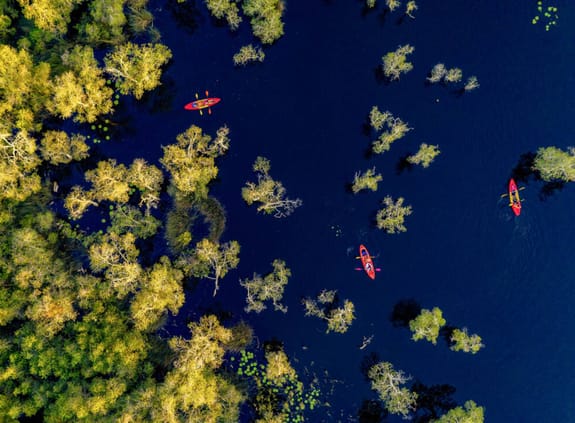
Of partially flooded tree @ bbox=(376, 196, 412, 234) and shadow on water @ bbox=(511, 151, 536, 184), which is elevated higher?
shadow on water @ bbox=(511, 151, 536, 184)

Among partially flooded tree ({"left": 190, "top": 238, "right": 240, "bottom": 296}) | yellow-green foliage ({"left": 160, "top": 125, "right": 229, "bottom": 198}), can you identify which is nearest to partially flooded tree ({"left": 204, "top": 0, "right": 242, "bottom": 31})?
yellow-green foliage ({"left": 160, "top": 125, "right": 229, "bottom": 198})

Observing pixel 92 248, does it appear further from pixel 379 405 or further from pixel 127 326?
pixel 379 405

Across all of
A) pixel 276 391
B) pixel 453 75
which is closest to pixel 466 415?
pixel 276 391

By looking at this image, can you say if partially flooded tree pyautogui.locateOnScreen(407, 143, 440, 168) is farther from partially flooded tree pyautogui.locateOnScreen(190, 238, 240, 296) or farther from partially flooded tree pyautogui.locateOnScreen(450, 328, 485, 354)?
partially flooded tree pyautogui.locateOnScreen(190, 238, 240, 296)

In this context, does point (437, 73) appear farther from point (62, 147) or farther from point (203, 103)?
point (62, 147)

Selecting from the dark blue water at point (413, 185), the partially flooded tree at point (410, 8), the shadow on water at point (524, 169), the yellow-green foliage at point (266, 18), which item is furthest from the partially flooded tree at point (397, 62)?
the shadow on water at point (524, 169)

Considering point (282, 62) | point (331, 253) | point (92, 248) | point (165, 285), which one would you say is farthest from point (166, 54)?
point (331, 253)

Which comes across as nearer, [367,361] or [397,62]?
[397,62]

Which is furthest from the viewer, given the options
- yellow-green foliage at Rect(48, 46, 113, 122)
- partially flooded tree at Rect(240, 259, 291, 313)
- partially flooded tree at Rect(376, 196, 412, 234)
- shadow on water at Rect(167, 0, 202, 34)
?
shadow on water at Rect(167, 0, 202, 34)

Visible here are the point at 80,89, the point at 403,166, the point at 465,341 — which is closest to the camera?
the point at 80,89
